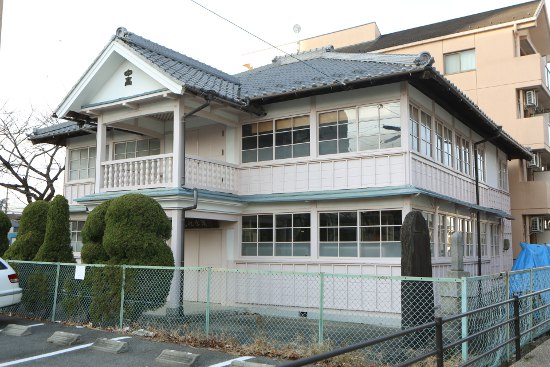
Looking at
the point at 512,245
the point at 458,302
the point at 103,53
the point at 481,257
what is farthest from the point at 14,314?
the point at 512,245

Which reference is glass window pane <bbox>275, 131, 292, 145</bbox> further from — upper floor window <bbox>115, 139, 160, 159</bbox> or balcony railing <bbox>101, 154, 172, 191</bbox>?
upper floor window <bbox>115, 139, 160, 159</bbox>

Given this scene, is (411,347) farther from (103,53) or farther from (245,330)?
(103,53)

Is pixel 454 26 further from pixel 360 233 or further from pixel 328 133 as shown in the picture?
pixel 360 233

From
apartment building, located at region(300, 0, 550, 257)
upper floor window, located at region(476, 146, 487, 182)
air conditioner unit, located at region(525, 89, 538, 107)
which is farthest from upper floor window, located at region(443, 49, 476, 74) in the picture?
upper floor window, located at region(476, 146, 487, 182)

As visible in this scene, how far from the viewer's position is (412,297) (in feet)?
26.4

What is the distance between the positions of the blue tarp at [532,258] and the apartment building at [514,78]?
6218 millimetres

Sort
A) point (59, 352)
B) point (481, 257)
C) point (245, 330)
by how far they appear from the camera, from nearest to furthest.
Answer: point (59, 352)
point (245, 330)
point (481, 257)

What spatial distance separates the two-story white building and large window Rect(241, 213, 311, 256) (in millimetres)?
31

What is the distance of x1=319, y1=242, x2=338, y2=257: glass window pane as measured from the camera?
12.8 meters

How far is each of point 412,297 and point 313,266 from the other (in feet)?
16.3

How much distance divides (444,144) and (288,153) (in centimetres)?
469

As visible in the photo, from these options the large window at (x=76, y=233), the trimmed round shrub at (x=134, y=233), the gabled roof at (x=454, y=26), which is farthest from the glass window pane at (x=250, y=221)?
the gabled roof at (x=454, y=26)

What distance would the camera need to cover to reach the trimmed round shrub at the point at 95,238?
1087 cm

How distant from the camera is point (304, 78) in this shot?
14008mm
